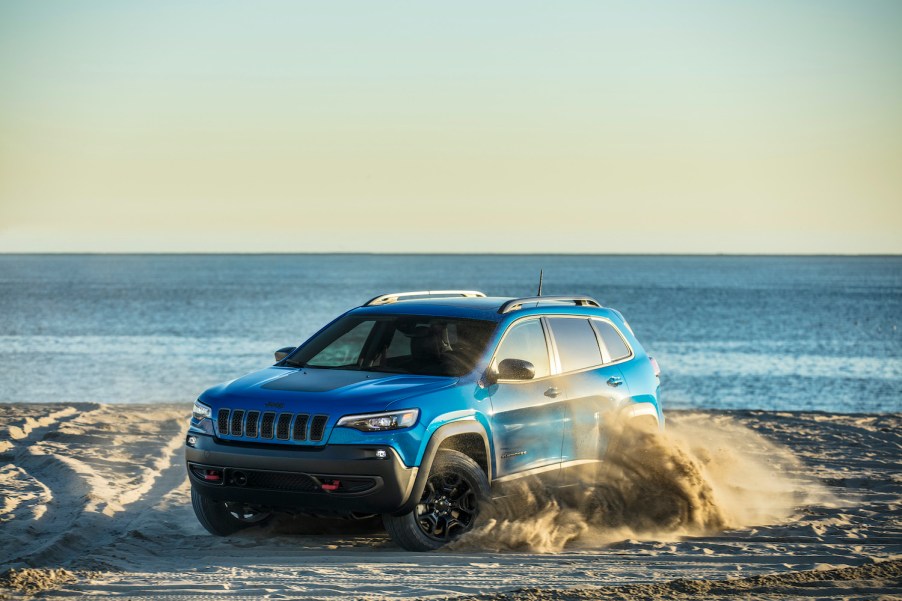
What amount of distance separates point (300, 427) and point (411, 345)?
4.73ft

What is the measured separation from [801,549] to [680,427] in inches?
337

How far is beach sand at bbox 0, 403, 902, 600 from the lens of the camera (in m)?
7.07

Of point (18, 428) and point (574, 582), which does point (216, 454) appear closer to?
point (574, 582)

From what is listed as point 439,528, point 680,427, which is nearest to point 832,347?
point 680,427

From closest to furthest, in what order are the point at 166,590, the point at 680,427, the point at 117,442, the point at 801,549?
the point at 166,590 → the point at 801,549 → the point at 117,442 → the point at 680,427

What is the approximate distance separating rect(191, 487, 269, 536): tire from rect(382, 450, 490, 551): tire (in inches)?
53.8

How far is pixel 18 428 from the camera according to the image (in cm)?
1501

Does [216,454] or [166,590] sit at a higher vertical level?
[216,454]

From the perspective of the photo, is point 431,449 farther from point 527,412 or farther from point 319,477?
point 527,412

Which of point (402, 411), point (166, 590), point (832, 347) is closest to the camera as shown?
point (166, 590)

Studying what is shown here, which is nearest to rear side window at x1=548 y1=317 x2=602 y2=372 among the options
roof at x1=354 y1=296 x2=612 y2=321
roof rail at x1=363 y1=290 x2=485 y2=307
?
roof at x1=354 y1=296 x2=612 y2=321

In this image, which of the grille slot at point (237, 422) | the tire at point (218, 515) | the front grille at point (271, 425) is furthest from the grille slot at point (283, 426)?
the tire at point (218, 515)

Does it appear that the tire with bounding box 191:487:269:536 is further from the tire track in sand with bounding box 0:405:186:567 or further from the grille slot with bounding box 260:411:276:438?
the grille slot with bounding box 260:411:276:438

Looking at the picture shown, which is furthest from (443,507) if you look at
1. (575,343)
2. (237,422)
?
(575,343)
